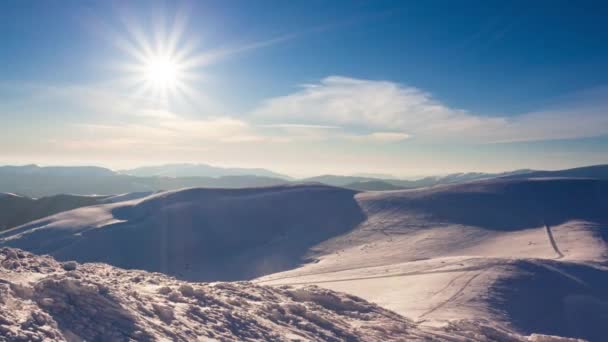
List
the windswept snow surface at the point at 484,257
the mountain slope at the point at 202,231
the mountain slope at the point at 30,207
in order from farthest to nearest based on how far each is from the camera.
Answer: the mountain slope at the point at 30,207
the mountain slope at the point at 202,231
the windswept snow surface at the point at 484,257

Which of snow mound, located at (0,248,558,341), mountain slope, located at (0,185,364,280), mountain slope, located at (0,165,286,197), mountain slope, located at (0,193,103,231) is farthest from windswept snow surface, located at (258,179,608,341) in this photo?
mountain slope, located at (0,165,286,197)

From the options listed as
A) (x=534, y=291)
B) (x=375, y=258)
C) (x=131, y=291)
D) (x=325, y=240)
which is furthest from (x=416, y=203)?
(x=131, y=291)

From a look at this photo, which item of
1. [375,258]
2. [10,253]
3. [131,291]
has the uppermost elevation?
[10,253]

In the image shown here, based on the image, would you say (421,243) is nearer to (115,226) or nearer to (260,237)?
(260,237)

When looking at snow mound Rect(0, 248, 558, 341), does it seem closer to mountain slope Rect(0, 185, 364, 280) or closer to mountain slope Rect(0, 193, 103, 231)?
mountain slope Rect(0, 185, 364, 280)

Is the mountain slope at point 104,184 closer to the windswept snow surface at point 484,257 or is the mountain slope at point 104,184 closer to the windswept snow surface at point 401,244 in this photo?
the windswept snow surface at point 401,244

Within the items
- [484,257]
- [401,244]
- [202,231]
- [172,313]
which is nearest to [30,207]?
[202,231]

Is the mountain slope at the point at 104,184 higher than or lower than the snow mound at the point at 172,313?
higher

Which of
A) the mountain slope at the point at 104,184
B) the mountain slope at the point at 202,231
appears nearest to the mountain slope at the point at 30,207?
the mountain slope at the point at 202,231
